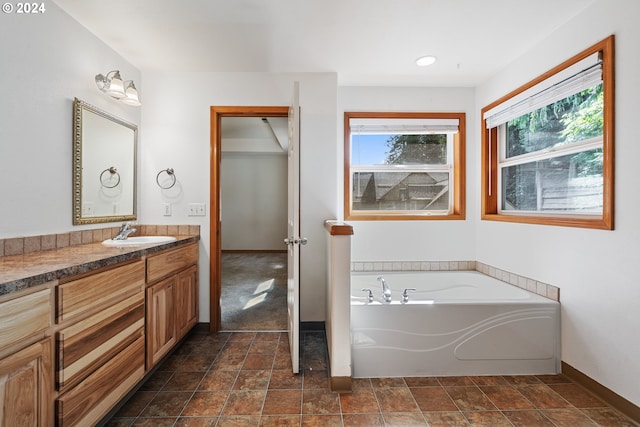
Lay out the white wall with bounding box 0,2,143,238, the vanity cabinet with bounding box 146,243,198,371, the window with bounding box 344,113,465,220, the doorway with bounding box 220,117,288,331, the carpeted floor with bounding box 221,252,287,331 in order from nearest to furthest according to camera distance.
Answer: the white wall with bounding box 0,2,143,238 < the vanity cabinet with bounding box 146,243,198,371 < the carpeted floor with bounding box 221,252,287,331 < the window with bounding box 344,113,465,220 < the doorway with bounding box 220,117,288,331

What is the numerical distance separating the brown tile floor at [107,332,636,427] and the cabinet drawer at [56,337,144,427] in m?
0.18

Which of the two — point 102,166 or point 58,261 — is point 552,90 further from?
point 102,166

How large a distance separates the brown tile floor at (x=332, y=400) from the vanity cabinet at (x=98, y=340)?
25 centimetres

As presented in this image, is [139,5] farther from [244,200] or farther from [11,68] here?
[244,200]

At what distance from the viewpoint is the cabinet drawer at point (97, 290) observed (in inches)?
44.8

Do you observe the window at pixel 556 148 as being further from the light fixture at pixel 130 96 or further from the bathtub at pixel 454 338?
the light fixture at pixel 130 96

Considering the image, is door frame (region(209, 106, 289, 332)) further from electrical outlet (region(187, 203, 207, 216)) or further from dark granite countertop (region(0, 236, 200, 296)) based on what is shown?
dark granite countertop (region(0, 236, 200, 296))

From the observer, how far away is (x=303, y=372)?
1.90m

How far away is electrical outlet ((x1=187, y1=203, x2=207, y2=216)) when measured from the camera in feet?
8.25

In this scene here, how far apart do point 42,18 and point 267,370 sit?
98.7 inches

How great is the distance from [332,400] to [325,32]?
233cm

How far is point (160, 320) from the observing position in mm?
1845

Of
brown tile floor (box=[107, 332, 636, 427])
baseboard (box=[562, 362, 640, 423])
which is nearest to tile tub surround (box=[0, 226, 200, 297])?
brown tile floor (box=[107, 332, 636, 427])

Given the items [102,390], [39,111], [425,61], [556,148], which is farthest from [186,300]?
[556,148]
